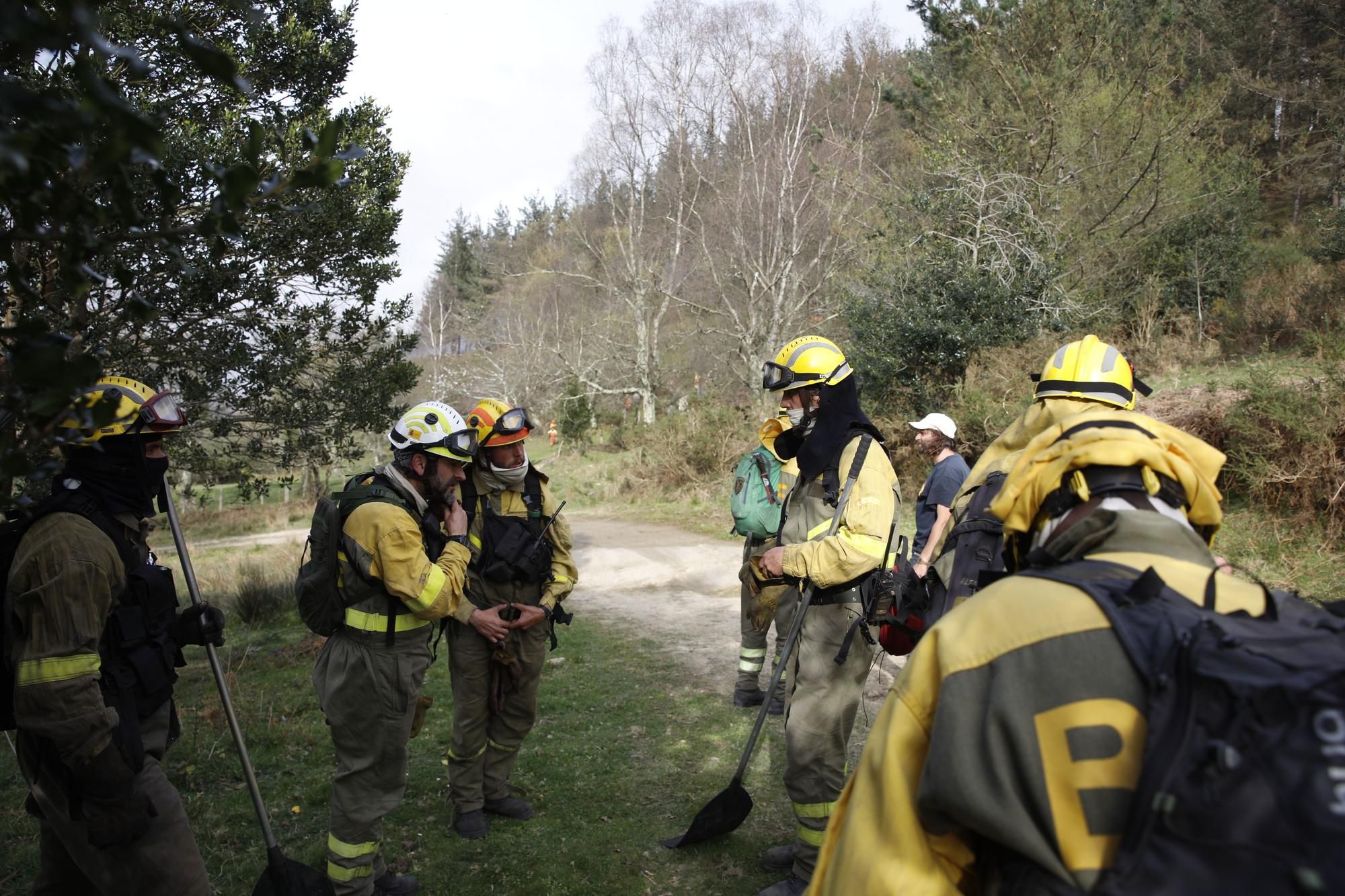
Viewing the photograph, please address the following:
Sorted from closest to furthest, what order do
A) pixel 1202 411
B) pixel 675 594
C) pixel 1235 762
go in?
pixel 1235 762, pixel 1202 411, pixel 675 594

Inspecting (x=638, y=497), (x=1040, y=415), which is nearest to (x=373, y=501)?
(x=1040, y=415)

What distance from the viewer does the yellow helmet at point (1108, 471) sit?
1595 millimetres

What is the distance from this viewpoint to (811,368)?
417 cm

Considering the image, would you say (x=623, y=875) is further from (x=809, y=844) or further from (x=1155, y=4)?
(x=1155, y=4)

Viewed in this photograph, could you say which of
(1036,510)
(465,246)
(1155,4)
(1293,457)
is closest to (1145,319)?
(1293,457)

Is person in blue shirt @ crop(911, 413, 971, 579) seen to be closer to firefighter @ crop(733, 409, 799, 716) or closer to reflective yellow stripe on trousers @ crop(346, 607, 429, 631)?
firefighter @ crop(733, 409, 799, 716)

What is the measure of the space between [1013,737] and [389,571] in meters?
2.91

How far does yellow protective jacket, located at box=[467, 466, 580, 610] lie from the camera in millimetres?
4789

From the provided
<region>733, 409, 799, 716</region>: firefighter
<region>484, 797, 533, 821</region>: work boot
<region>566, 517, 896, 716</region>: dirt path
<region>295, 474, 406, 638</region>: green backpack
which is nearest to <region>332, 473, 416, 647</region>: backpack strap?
<region>295, 474, 406, 638</region>: green backpack

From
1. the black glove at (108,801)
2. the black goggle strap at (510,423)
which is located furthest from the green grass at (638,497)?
the black glove at (108,801)

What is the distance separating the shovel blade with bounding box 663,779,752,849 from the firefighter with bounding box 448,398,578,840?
3.33ft

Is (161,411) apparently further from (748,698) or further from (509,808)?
(748,698)

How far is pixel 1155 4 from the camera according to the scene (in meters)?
22.1

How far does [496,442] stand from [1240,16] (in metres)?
30.2
